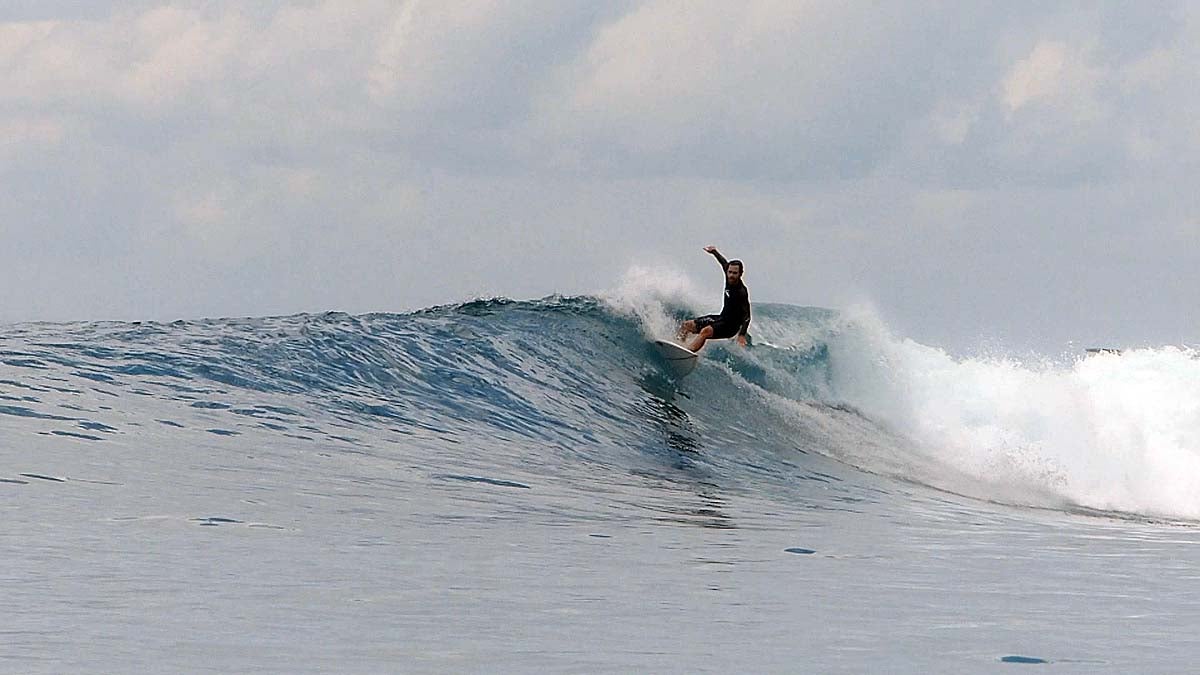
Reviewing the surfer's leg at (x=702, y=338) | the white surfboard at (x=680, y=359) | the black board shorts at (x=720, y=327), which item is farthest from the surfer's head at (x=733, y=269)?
the white surfboard at (x=680, y=359)

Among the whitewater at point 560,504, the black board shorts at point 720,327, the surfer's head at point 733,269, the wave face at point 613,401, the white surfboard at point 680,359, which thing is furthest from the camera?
the white surfboard at point 680,359

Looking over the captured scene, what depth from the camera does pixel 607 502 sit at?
10.8 meters

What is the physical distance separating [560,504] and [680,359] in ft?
32.1

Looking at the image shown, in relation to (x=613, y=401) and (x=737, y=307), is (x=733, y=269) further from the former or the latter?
(x=613, y=401)

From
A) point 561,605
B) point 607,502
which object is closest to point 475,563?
point 561,605

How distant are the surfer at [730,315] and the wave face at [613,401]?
0.74 meters

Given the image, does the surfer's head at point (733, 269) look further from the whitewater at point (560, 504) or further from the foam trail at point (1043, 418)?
the foam trail at point (1043, 418)

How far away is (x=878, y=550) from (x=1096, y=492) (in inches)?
392

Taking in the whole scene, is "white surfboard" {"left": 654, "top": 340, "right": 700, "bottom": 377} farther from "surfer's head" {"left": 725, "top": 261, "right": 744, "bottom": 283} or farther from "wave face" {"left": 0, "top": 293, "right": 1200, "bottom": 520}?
"surfer's head" {"left": 725, "top": 261, "right": 744, "bottom": 283}

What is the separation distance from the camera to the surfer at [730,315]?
18.5 m

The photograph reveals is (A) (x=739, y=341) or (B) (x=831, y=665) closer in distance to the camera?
(B) (x=831, y=665)

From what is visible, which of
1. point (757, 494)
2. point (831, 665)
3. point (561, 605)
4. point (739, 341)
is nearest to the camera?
point (831, 665)

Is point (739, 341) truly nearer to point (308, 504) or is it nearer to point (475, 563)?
point (308, 504)

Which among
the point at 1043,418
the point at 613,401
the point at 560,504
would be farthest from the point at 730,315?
the point at 560,504
